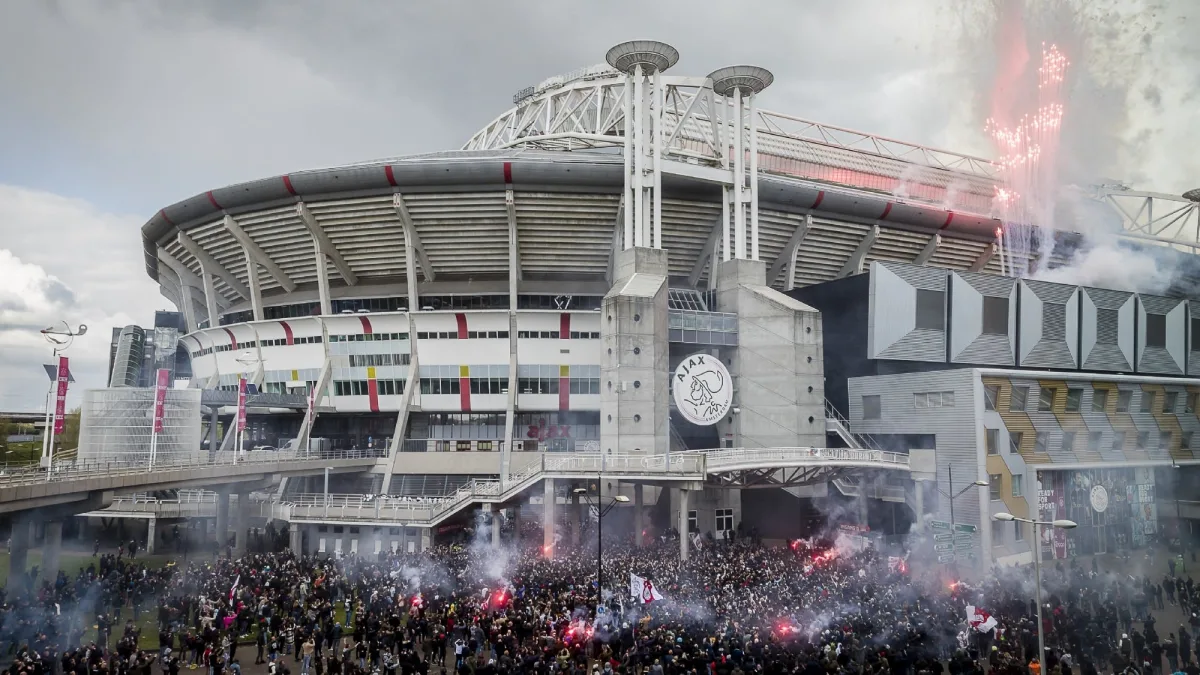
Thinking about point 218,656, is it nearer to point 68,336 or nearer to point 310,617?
point 310,617

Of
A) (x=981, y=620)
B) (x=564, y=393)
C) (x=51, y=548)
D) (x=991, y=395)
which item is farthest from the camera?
(x=564, y=393)

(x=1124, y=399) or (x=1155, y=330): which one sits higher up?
(x=1155, y=330)

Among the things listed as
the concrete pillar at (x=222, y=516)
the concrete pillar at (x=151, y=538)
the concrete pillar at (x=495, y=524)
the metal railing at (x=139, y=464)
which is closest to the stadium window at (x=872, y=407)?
the concrete pillar at (x=495, y=524)

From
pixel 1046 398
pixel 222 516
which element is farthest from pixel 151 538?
pixel 1046 398

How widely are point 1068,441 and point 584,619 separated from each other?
35909mm

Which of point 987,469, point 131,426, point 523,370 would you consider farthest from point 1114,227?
point 131,426

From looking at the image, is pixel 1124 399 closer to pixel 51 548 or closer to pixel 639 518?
pixel 639 518

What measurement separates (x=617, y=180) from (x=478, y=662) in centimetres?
3467

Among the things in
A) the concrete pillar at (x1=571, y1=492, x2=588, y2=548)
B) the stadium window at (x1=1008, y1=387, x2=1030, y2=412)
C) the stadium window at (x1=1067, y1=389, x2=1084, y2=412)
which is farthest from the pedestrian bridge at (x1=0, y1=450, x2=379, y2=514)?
the stadium window at (x1=1067, y1=389, x2=1084, y2=412)

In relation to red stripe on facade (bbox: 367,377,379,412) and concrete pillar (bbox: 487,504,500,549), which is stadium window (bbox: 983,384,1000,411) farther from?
red stripe on facade (bbox: 367,377,379,412)

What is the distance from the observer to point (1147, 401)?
51.4m

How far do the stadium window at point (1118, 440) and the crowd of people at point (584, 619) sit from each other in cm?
1765

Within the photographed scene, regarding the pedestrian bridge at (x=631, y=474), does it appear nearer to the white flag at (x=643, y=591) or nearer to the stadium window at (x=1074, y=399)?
the stadium window at (x=1074, y=399)

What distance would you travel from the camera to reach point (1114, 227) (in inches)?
3036
